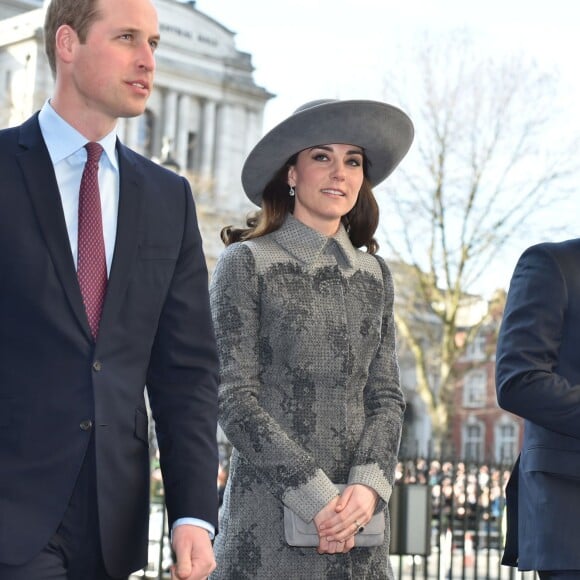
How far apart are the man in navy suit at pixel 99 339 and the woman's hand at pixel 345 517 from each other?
712mm

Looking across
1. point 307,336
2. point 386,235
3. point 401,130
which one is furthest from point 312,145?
point 386,235

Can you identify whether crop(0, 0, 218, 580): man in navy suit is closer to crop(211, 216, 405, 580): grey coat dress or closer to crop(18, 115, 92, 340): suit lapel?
crop(18, 115, 92, 340): suit lapel

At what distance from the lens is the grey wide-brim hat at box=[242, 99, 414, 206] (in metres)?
4.16

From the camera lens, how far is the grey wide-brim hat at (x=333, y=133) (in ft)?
13.6

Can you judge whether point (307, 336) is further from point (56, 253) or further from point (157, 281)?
point (56, 253)

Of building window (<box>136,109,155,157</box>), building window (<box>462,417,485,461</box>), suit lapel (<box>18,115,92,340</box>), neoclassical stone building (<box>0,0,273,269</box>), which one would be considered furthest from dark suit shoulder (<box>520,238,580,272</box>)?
building window (<box>462,417,485,461</box>)

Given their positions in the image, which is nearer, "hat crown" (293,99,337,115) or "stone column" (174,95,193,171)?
"hat crown" (293,99,337,115)

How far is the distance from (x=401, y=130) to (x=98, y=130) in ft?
4.80

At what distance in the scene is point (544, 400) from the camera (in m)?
3.80

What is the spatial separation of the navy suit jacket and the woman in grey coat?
72 cm

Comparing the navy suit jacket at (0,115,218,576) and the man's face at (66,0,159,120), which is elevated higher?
the man's face at (66,0,159,120)

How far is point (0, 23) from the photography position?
60.1m

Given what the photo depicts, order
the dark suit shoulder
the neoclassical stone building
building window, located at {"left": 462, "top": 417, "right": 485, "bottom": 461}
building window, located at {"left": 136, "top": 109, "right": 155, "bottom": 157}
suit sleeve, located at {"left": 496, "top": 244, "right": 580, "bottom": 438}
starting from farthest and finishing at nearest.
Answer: building window, located at {"left": 462, "top": 417, "right": 485, "bottom": 461} → the neoclassical stone building → building window, located at {"left": 136, "top": 109, "right": 155, "bottom": 157} → the dark suit shoulder → suit sleeve, located at {"left": 496, "top": 244, "right": 580, "bottom": 438}

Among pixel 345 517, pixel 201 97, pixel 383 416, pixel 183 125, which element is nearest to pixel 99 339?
pixel 345 517
